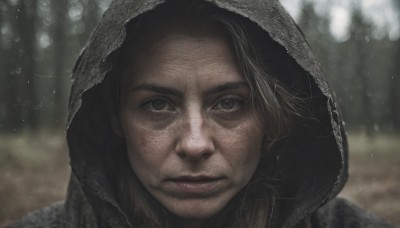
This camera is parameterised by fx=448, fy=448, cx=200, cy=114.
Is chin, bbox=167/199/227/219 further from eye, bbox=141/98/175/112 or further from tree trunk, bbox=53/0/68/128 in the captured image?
tree trunk, bbox=53/0/68/128

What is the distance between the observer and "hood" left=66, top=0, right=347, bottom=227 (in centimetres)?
212

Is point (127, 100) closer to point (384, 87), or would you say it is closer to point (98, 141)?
point (98, 141)

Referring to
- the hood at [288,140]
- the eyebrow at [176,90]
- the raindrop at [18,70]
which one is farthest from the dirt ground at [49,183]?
the eyebrow at [176,90]

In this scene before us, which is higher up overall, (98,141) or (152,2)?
(152,2)

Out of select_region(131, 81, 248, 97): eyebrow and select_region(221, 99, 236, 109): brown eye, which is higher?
select_region(131, 81, 248, 97): eyebrow

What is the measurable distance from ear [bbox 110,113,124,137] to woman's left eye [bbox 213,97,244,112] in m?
0.56

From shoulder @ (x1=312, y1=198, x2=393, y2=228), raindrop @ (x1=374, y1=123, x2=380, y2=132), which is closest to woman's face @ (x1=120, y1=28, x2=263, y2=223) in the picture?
shoulder @ (x1=312, y1=198, x2=393, y2=228)

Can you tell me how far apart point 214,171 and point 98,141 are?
771 millimetres

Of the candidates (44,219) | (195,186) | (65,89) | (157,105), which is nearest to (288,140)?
(195,186)

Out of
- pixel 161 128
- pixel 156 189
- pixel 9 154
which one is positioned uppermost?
pixel 161 128

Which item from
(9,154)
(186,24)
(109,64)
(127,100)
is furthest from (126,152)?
(9,154)

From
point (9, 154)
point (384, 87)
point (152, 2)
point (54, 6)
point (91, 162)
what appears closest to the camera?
point (152, 2)

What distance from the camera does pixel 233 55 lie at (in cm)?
221

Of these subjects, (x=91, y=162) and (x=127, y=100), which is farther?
(x=91, y=162)
